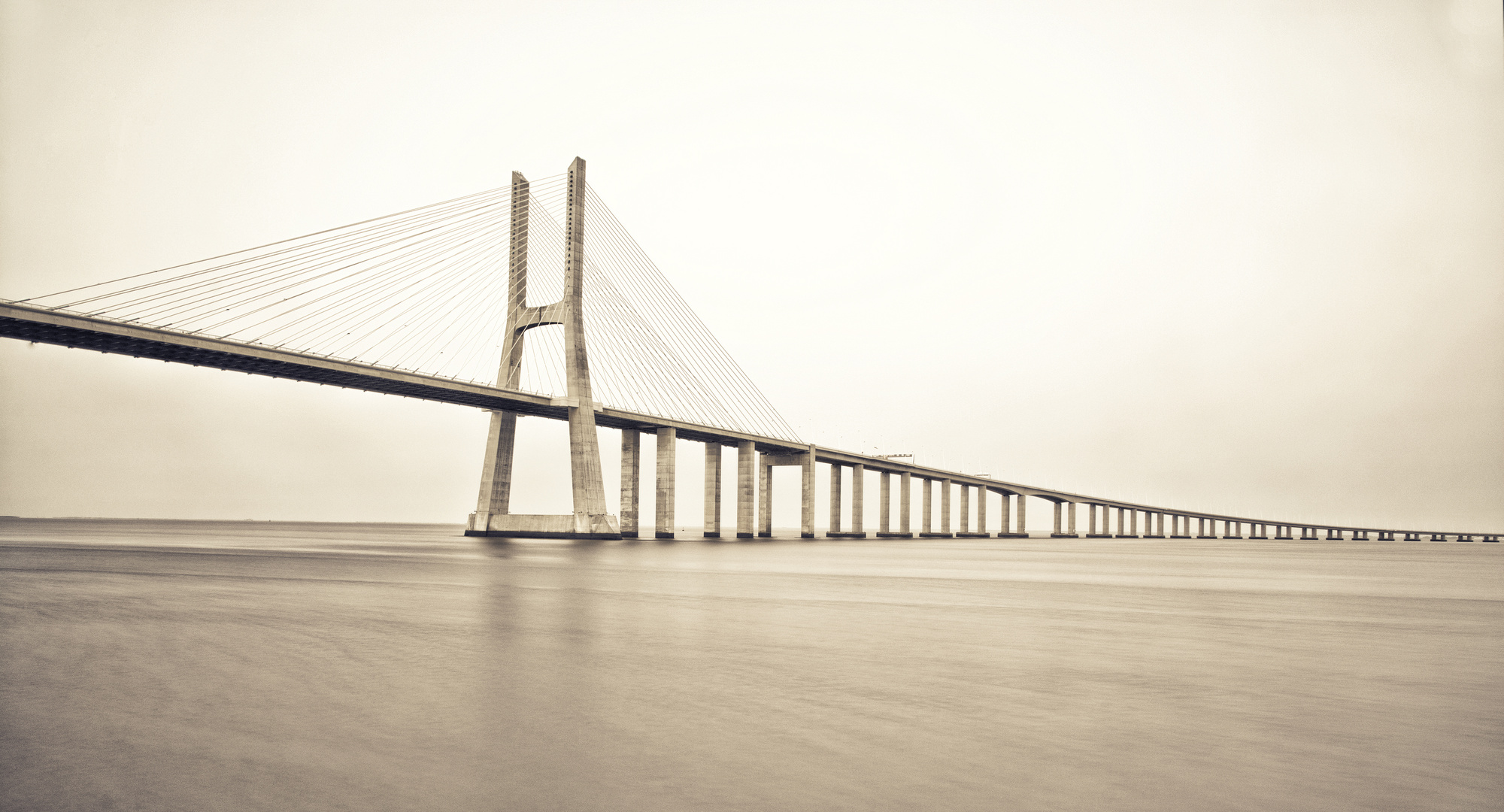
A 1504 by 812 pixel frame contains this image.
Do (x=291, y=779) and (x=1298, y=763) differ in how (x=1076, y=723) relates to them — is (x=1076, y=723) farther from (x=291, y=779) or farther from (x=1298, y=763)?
(x=291, y=779)

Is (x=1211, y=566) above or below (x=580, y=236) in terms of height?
below

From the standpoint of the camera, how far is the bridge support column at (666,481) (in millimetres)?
66812

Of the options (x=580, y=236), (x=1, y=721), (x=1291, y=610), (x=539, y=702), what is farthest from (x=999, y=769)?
(x=580, y=236)

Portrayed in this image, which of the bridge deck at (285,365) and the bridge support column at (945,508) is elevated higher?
the bridge deck at (285,365)

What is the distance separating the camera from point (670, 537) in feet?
236

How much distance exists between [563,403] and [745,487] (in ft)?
90.1

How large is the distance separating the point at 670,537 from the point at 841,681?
6405cm

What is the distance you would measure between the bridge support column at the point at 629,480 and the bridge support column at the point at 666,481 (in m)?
1.84

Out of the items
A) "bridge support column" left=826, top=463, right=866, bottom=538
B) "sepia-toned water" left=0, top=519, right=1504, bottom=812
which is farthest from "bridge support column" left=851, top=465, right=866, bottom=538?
"sepia-toned water" left=0, top=519, right=1504, bottom=812

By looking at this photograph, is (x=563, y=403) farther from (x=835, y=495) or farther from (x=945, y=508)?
(x=945, y=508)

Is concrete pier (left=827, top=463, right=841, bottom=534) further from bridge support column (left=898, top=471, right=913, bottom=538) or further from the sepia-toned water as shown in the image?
the sepia-toned water

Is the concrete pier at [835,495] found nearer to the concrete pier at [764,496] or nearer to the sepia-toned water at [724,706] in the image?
the concrete pier at [764,496]

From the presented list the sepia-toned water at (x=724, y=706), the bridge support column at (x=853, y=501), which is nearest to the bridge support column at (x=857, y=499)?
the bridge support column at (x=853, y=501)

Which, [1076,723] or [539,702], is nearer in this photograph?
[1076,723]
